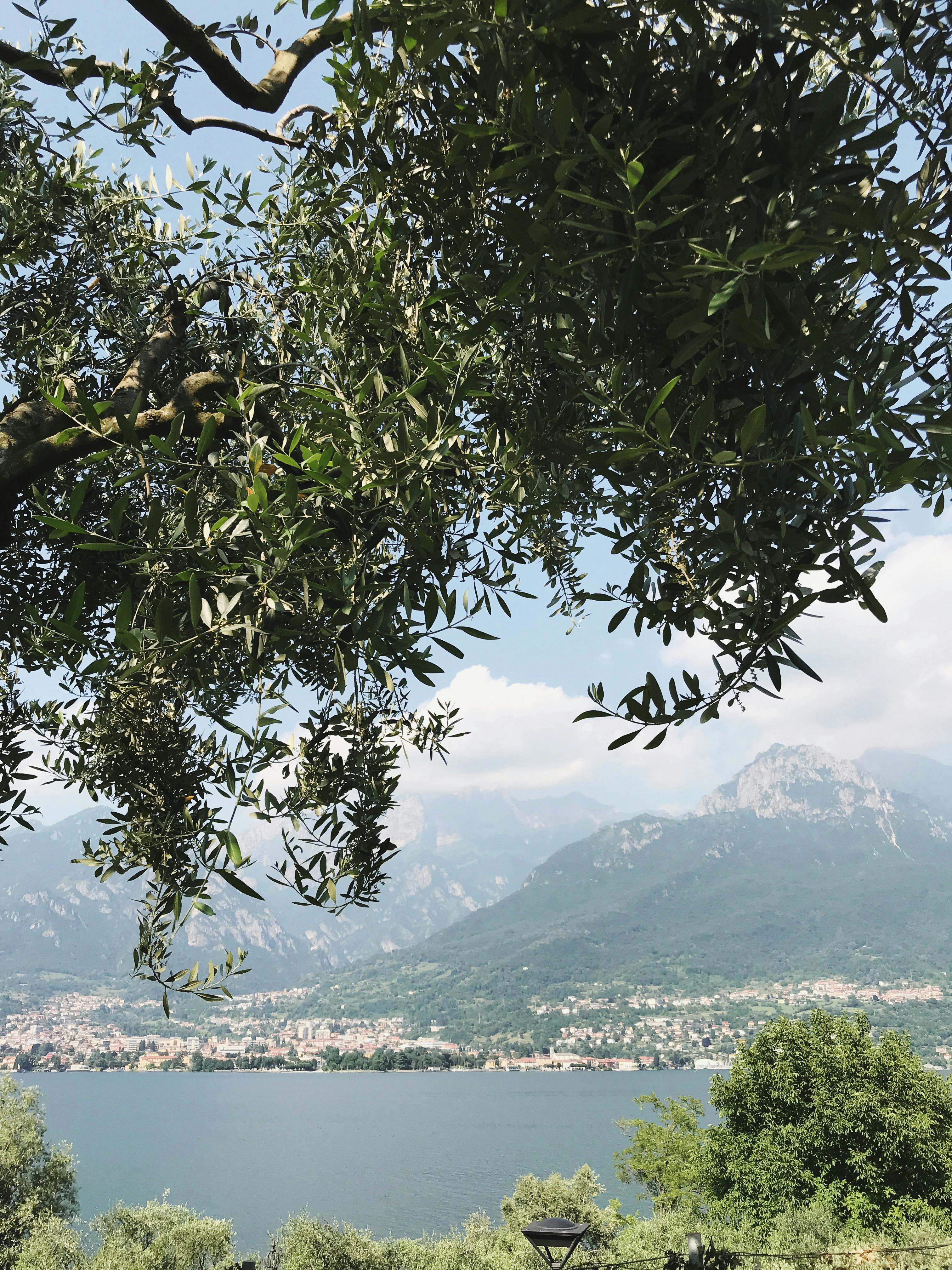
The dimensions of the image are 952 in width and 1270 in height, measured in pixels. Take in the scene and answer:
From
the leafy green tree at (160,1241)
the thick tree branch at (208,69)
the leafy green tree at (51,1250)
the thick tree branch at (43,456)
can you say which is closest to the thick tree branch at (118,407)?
the thick tree branch at (43,456)

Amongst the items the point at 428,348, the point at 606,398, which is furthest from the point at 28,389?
the point at 606,398

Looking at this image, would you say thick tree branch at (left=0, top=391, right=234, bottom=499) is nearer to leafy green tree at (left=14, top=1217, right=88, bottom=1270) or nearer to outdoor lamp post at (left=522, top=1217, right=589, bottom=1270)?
outdoor lamp post at (left=522, top=1217, right=589, bottom=1270)

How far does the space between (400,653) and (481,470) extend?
19.3 inches

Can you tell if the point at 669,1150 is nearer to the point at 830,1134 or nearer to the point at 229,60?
the point at 830,1134

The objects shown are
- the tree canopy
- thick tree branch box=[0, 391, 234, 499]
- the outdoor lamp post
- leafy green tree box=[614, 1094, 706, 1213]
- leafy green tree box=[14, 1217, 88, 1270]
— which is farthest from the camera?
leafy green tree box=[614, 1094, 706, 1213]

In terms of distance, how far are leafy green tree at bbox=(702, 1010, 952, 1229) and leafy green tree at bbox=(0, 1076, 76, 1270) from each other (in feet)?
92.0

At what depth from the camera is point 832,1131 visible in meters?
30.1

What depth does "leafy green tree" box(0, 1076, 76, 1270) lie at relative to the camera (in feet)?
104

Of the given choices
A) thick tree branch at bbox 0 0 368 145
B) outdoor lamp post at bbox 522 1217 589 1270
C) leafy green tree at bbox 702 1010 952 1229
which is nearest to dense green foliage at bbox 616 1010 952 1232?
leafy green tree at bbox 702 1010 952 1229

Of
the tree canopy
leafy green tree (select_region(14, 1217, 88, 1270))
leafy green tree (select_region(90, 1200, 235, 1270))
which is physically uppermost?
the tree canopy

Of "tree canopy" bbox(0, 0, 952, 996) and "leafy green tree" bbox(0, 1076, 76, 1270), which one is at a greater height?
"tree canopy" bbox(0, 0, 952, 996)

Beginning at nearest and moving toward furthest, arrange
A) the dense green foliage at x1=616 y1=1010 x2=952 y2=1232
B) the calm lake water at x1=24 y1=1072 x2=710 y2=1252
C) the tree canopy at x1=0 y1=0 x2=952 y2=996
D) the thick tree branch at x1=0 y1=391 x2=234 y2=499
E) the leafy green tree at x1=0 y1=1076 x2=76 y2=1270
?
the tree canopy at x1=0 y1=0 x2=952 y2=996 → the thick tree branch at x1=0 y1=391 x2=234 y2=499 → the dense green foliage at x1=616 y1=1010 x2=952 y2=1232 → the leafy green tree at x1=0 y1=1076 x2=76 y2=1270 → the calm lake water at x1=24 y1=1072 x2=710 y2=1252

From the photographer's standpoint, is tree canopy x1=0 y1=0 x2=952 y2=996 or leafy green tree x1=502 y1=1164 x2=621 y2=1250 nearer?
tree canopy x1=0 y1=0 x2=952 y2=996

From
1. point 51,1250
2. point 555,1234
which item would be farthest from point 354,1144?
point 555,1234
